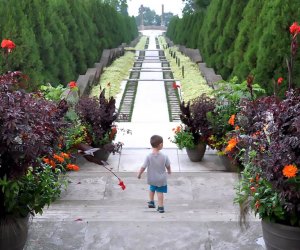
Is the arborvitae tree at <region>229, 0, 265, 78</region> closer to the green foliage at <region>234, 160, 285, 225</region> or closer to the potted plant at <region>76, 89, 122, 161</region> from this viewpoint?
the potted plant at <region>76, 89, 122, 161</region>

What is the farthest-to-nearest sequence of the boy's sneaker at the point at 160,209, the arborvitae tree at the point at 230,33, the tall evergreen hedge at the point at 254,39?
the arborvitae tree at the point at 230,33
the tall evergreen hedge at the point at 254,39
the boy's sneaker at the point at 160,209

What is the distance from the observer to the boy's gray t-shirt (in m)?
5.36

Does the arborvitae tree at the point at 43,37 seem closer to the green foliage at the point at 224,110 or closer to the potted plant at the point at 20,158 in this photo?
the green foliage at the point at 224,110

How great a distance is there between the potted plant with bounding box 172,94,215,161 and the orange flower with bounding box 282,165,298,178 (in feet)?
14.6

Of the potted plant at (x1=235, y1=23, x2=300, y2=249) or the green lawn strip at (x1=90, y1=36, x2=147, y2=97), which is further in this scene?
the green lawn strip at (x1=90, y1=36, x2=147, y2=97)

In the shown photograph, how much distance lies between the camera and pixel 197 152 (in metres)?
7.86

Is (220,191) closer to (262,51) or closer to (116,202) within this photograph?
(116,202)

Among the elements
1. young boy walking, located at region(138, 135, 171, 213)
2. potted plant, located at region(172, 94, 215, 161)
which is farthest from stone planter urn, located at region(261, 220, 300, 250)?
potted plant, located at region(172, 94, 215, 161)

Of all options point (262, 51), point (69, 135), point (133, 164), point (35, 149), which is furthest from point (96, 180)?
point (262, 51)

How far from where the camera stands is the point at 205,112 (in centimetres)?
768

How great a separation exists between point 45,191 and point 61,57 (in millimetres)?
9680

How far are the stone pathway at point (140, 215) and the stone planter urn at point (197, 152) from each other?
0.10 m

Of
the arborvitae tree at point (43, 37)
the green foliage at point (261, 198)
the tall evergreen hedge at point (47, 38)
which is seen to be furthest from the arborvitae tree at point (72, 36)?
the green foliage at point (261, 198)

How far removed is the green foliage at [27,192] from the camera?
3.34 m
